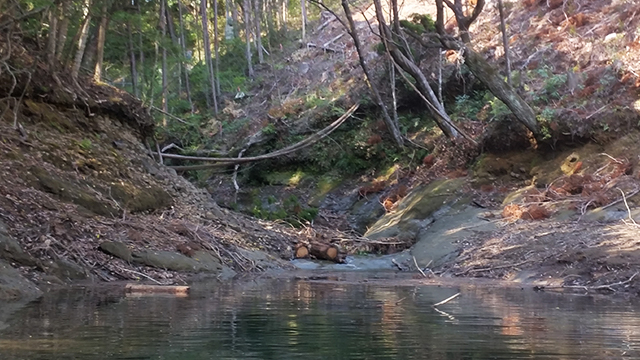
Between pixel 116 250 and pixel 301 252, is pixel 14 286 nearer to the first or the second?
pixel 116 250

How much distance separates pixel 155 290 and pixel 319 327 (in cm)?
365

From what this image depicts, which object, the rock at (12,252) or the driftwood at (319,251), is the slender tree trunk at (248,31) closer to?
the driftwood at (319,251)

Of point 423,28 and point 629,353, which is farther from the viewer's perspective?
point 423,28

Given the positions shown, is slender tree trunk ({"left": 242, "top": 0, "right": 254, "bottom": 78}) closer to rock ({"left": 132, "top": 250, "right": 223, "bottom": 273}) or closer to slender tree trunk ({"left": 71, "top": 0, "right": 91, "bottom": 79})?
slender tree trunk ({"left": 71, "top": 0, "right": 91, "bottom": 79})

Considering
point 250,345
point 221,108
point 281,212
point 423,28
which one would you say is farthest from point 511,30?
point 250,345

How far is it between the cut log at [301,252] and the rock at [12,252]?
24.9 ft

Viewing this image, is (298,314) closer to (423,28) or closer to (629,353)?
(629,353)

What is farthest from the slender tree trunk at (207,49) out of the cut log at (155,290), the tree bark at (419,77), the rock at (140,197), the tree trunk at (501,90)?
the cut log at (155,290)

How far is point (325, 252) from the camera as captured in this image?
16031 mm

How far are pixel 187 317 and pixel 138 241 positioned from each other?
5.46 metres

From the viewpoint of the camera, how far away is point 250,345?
16.5 ft

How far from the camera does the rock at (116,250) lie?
1063 cm

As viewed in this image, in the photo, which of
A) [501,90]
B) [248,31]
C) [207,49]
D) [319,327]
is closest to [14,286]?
[319,327]

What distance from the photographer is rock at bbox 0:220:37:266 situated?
8836 millimetres
